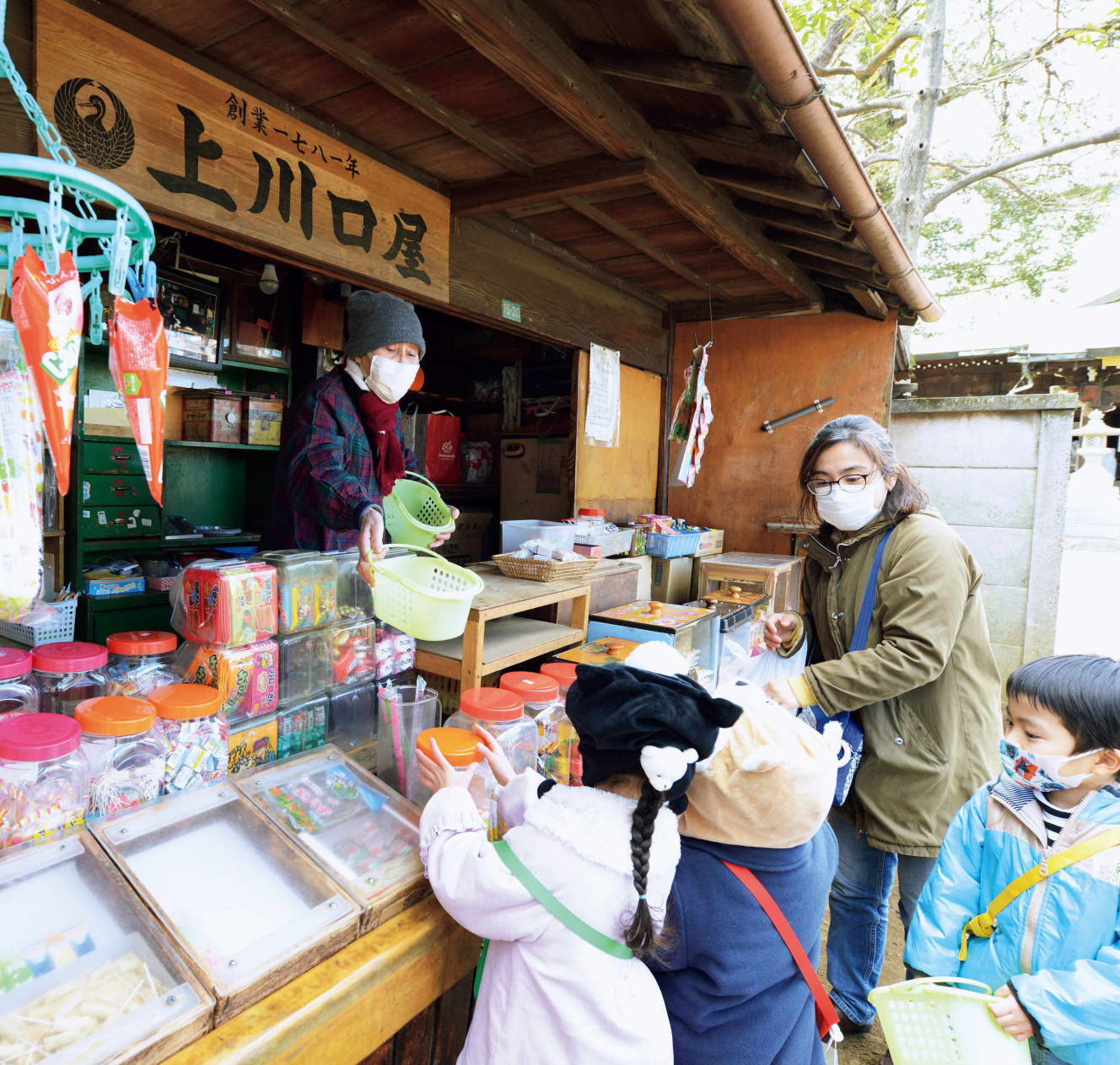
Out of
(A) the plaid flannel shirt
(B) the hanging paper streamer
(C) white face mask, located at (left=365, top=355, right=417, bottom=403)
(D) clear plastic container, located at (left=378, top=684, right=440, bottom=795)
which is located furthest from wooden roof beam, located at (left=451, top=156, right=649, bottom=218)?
(D) clear plastic container, located at (left=378, top=684, right=440, bottom=795)

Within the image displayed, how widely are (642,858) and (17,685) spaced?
1544 millimetres

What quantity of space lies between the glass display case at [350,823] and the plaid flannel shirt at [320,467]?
0.83 meters

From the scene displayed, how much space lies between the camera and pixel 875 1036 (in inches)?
101

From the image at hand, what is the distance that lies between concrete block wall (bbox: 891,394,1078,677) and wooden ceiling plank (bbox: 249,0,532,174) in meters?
4.86

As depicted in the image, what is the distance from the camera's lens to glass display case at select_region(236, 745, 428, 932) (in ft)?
4.90

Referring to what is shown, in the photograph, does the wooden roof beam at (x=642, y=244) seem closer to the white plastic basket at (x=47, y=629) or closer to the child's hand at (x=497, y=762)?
the child's hand at (x=497, y=762)

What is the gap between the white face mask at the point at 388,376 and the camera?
8.13 ft

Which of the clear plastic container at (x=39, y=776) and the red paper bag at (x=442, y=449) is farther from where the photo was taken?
the red paper bag at (x=442, y=449)

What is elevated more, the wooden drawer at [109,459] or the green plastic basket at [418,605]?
the wooden drawer at [109,459]

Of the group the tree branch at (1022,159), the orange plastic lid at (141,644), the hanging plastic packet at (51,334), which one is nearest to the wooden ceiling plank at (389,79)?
the hanging plastic packet at (51,334)

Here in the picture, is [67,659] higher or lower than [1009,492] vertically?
lower

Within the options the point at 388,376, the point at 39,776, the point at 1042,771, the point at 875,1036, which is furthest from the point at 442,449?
the point at 1042,771

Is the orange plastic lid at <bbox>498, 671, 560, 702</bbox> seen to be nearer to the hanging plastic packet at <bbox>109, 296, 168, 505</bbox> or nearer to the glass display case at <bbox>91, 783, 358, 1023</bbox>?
the glass display case at <bbox>91, 783, 358, 1023</bbox>

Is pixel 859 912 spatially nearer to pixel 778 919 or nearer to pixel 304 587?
pixel 778 919
